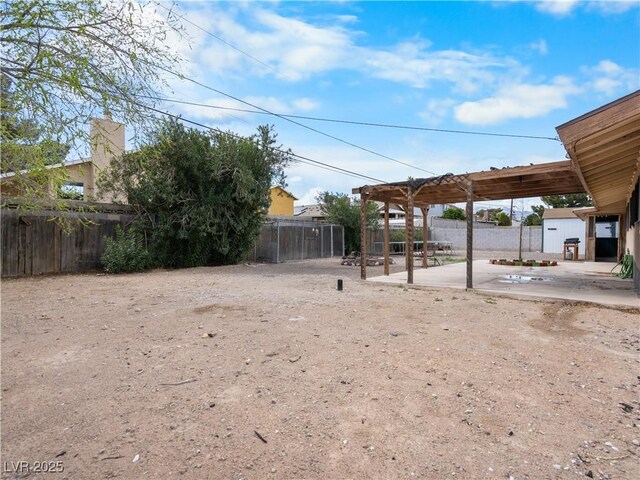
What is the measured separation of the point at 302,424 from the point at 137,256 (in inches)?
399

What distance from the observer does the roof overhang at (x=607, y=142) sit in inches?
181

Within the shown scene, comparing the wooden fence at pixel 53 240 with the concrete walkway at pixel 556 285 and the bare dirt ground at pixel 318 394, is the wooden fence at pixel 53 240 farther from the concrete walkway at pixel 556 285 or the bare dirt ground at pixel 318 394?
the concrete walkway at pixel 556 285

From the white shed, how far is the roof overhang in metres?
14.4

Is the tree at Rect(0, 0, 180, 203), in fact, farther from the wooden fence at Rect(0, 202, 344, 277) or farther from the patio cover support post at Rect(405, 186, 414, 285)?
the patio cover support post at Rect(405, 186, 414, 285)

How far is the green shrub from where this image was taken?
34.1 feet

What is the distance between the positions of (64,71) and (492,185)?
8.61 m

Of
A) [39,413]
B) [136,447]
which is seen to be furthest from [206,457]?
[39,413]

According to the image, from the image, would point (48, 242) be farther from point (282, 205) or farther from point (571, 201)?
point (571, 201)

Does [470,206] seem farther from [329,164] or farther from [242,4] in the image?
[329,164]

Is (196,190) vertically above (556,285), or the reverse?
(196,190)

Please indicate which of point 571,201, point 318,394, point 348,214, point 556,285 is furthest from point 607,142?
point 571,201

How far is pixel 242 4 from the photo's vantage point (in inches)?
311

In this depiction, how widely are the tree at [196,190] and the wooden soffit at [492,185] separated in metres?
4.97

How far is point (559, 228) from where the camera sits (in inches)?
878
